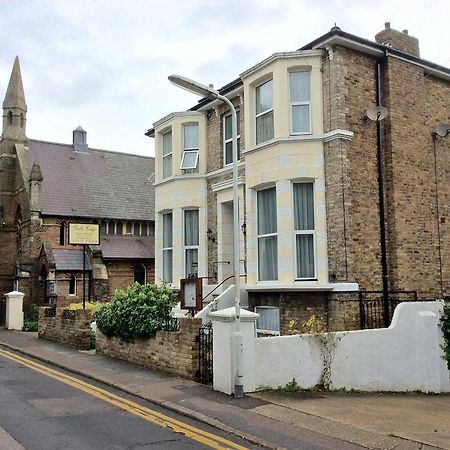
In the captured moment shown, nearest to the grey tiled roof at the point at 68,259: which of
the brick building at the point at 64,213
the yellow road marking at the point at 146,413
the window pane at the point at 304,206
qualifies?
the brick building at the point at 64,213

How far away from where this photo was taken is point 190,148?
19.1m

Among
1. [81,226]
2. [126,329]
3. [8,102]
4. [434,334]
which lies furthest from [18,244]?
[434,334]

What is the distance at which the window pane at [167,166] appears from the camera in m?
19.6

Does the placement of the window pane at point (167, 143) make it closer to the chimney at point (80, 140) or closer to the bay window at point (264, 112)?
the bay window at point (264, 112)

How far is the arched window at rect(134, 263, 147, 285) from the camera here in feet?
121

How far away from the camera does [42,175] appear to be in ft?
124

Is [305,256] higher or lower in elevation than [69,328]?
higher

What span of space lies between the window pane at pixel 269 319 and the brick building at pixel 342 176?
0.12 feet

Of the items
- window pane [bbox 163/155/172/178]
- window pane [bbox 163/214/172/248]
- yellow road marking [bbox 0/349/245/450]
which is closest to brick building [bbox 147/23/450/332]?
window pane [bbox 163/214/172/248]

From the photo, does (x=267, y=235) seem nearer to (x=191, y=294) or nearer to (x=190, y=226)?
(x=191, y=294)

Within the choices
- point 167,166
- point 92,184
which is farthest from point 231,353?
point 92,184

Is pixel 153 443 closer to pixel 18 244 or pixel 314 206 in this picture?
pixel 314 206

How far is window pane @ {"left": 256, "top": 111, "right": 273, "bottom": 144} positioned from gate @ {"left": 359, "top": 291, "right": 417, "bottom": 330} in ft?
16.4

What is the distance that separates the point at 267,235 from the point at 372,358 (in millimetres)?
4666
